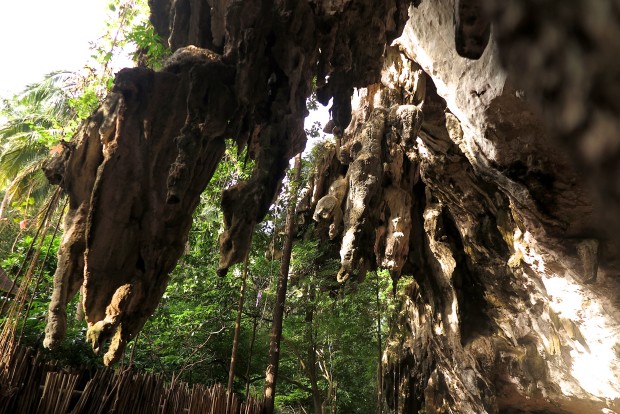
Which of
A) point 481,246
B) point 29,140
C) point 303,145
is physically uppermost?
point 29,140

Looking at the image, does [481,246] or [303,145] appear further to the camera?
[481,246]

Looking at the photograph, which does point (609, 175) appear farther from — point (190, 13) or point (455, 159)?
point (455, 159)

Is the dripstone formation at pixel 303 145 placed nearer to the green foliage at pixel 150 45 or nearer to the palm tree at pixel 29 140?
Answer: the green foliage at pixel 150 45

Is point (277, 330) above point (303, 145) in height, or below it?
below

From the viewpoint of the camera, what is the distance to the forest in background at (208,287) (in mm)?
6785

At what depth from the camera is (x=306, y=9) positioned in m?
4.57

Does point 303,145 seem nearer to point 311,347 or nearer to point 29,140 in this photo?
point 311,347

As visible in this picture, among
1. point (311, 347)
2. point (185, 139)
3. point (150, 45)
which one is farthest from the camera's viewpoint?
point (311, 347)

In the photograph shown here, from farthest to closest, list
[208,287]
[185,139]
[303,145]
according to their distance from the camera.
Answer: [208,287]
[303,145]
[185,139]

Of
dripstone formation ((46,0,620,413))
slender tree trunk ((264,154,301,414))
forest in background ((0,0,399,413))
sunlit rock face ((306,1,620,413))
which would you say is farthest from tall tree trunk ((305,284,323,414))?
dripstone formation ((46,0,620,413))

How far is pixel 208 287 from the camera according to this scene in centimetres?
885

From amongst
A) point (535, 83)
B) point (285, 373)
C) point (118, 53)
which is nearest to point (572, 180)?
point (535, 83)

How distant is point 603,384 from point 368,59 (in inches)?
226

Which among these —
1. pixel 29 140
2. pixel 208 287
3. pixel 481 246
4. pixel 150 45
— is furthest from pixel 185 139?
pixel 29 140
